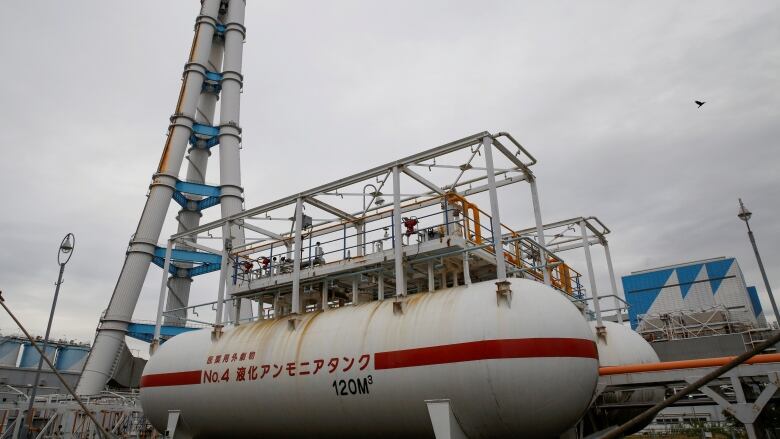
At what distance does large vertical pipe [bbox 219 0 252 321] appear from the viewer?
126 feet

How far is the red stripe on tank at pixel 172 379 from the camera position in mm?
16438

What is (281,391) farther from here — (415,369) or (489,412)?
(489,412)

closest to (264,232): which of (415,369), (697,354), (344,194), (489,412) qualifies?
(344,194)

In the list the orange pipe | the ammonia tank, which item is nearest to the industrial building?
the orange pipe

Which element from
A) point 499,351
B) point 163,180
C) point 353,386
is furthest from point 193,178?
point 499,351

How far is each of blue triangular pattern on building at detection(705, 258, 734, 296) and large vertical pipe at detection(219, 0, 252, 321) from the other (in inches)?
1690

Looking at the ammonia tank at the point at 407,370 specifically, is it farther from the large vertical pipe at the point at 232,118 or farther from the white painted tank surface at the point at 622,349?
the large vertical pipe at the point at 232,118

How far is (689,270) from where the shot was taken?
51.3 metres

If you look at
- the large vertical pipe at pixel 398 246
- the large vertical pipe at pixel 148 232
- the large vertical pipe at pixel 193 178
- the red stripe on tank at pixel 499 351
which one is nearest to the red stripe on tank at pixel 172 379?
the large vertical pipe at pixel 398 246

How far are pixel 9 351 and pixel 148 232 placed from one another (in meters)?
27.8

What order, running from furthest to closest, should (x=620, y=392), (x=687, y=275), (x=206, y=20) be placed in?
(x=687, y=275)
(x=206, y=20)
(x=620, y=392)

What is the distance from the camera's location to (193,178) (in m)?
42.4

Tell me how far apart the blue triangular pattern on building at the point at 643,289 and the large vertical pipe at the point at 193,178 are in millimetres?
42241

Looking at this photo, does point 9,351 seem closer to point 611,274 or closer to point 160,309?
point 160,309
